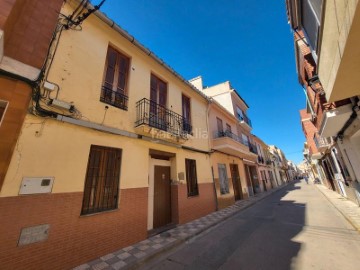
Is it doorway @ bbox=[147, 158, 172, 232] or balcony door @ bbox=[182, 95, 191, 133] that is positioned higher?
balcony door @ bbox=[182, 95, 191, 133]

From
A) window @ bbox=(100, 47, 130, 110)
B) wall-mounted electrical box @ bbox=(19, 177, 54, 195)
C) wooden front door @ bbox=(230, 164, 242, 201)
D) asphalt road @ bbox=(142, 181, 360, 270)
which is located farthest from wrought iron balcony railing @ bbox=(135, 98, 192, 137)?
wooden front door @ bbox=(230, 164, 242, 201)

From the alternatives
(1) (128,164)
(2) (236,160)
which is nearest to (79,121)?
(1) (128,164)

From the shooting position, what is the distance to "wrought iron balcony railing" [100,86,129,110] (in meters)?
5.42

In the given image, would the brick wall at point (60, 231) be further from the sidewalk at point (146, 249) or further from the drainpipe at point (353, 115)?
the drainpipe at point (353, 115)

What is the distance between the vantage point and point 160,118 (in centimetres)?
720

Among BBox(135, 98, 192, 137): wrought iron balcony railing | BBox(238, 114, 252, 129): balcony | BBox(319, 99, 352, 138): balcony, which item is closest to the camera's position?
BBox(319, 99, 352, 138): balcony

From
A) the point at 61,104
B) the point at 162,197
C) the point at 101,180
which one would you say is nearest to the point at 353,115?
the point at 162,197

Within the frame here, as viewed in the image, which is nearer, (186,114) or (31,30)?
(31,30)

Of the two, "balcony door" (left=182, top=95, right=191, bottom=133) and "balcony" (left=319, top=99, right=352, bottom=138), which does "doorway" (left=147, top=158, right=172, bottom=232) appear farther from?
"balcony" (left=319, top=99, right=352, bottom=138)

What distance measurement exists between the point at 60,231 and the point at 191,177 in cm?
606

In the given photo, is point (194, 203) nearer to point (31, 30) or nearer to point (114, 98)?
point (114, 98)

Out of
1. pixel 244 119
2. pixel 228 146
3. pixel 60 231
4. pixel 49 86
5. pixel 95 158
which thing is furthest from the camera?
pixel 244 119

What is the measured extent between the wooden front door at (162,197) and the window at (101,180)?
228 cm

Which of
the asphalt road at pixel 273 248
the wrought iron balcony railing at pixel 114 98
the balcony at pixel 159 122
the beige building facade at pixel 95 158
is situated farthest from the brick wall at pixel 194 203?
the wrought iron balcony railing at pixel 114 98
